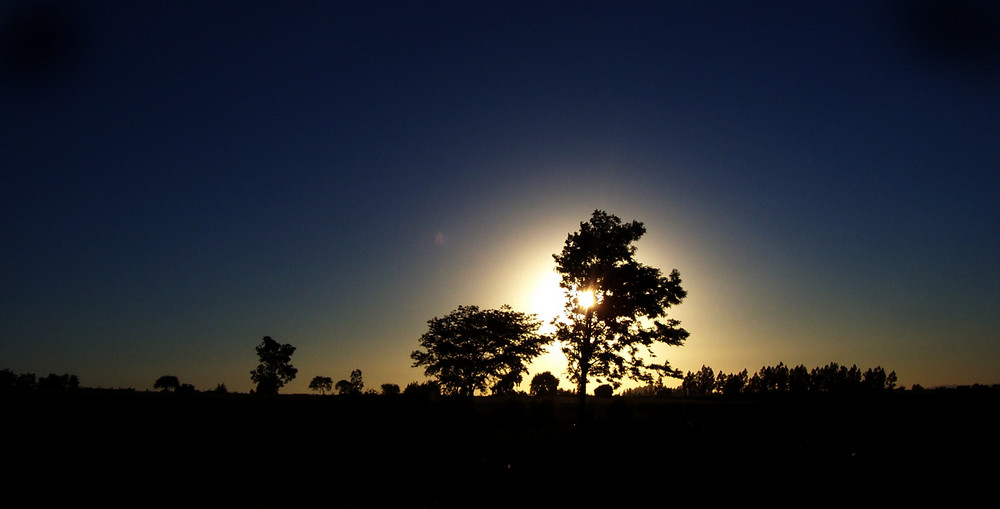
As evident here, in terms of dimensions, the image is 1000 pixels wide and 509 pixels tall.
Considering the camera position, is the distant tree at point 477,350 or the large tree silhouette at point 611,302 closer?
the large tree silhouette at point 611,302

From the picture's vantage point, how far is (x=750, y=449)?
688 inches

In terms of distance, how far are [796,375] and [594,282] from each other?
186 meters

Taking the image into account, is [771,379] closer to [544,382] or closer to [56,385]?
[544,382]

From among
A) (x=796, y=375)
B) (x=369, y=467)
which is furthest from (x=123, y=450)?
(x=796, y=375)

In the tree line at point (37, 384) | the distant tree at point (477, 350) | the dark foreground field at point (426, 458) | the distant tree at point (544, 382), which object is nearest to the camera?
the dark foreground field at point (426, 458)

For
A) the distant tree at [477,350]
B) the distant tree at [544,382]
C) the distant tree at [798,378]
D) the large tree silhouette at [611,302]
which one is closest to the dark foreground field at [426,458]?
the large tree silhouette at [611,302]

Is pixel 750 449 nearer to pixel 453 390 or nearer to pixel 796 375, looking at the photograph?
pixel 453 390

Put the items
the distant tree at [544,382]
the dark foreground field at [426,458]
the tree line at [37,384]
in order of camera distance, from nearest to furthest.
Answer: the dark foreground field at [426,458] < the tree line at [37,384] < the distant tree at [544,382]

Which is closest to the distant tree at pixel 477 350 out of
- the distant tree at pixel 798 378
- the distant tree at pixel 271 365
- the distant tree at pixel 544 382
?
the distant tree at pixel 271 365

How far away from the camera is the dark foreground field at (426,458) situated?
12.1 meters

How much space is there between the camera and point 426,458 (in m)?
18.7

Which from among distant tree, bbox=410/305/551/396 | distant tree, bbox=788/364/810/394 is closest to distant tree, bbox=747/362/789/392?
distant tree, bbox=788/364/810/394

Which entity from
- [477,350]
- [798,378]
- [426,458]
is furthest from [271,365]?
[798,378]

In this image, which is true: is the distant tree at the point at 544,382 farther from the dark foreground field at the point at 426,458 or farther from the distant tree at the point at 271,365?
the dark foreground field at the point at 426,458
